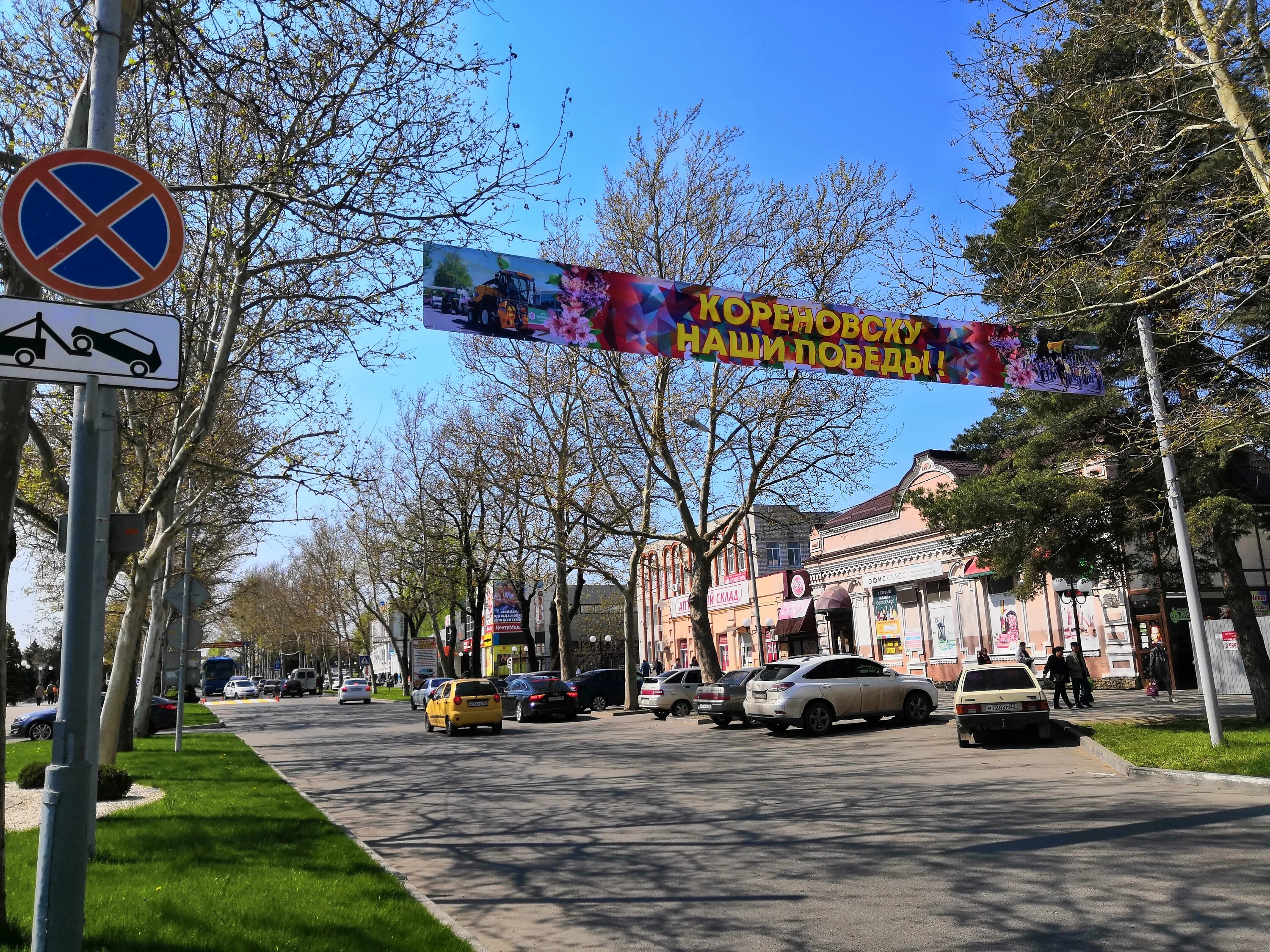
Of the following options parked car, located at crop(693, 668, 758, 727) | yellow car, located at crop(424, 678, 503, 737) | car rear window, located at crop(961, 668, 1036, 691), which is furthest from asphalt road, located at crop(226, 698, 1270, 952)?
yellow car, located at crop(424, 678, 503, 737)

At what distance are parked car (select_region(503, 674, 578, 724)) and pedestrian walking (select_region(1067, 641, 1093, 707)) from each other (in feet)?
52.4

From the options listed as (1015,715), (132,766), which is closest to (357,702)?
(132,766)

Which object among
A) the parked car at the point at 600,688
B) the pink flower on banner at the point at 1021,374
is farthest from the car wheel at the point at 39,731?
the pink flower on banner at the point at 1021,374

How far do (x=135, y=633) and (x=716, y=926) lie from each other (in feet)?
38.8

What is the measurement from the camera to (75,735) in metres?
4.14

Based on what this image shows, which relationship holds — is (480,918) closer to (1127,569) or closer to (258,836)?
(258,836)

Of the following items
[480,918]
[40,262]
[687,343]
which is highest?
[687,343]

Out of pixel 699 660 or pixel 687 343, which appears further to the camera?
pixel 699 660

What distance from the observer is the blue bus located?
7981 cm

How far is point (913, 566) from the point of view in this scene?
36.3m

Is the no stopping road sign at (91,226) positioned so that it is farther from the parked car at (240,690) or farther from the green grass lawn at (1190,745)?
the parked car at (240,690)

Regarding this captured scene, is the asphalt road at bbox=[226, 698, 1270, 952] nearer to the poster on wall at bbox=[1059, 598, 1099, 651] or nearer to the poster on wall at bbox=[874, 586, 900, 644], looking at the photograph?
the poster on wall at bbox=[1059, 598, 1099, 651]

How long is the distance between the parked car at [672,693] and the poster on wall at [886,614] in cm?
1008

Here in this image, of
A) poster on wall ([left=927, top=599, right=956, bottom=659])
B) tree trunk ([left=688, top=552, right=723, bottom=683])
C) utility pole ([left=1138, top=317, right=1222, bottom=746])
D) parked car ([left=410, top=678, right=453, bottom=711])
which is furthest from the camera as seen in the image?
parked car ([left=410, top=678, right=453, bottom=711])
